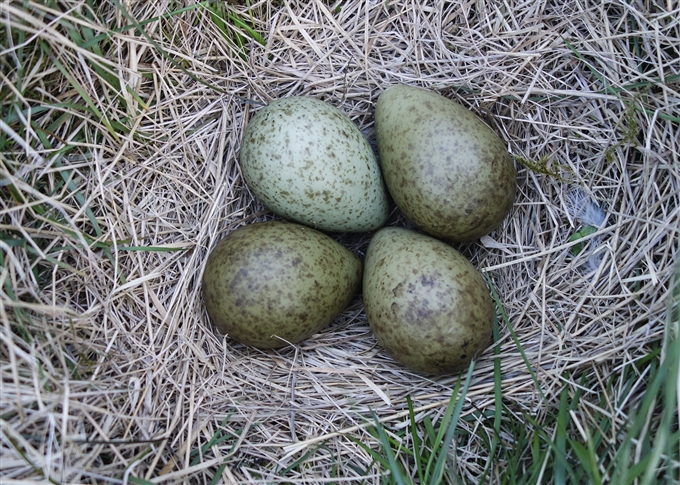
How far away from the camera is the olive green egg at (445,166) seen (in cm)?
196

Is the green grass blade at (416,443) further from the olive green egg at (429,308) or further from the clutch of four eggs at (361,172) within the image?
the clutch of four eggs at (361,172)

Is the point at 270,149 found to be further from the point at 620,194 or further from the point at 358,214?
the point at 620,194

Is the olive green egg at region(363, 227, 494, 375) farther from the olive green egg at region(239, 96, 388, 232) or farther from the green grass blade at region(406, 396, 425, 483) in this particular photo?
the olive green egg at region(239, 96, 388, 232)

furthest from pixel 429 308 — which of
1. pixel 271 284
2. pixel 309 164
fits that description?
pixel 309 164

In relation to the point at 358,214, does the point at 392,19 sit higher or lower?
higher

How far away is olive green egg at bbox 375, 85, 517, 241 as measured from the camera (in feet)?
6.42

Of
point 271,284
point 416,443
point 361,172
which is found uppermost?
point 361,172

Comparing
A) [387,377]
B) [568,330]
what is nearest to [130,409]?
[387,377]

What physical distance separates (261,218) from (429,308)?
0.90m

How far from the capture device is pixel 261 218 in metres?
2.38

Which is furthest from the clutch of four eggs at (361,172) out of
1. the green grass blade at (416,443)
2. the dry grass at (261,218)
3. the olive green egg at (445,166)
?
the green grass blade at (416,443)

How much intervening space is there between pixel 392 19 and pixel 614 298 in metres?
1.41

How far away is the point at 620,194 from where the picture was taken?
200 centimetres

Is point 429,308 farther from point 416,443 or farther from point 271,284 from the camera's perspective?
point 271,284
